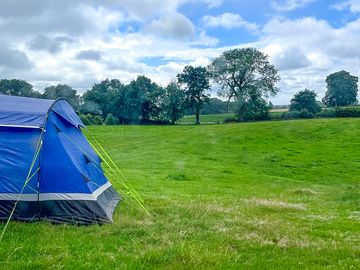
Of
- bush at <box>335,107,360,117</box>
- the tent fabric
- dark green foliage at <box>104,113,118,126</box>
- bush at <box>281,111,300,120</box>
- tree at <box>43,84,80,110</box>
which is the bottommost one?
dark green foliage at <box>104,113,118,126</box>

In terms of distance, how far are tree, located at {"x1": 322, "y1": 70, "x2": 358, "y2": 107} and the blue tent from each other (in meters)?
106

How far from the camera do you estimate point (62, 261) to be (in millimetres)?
8562

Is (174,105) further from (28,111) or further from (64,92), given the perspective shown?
(28,111)

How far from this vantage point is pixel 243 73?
96062 mm

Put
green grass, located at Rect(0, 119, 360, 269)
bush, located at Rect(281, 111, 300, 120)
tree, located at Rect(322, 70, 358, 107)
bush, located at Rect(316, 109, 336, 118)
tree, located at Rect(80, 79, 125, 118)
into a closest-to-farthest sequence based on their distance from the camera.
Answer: green grass, located at Rect(0, 119, 360, 269) → bush, located at Rect(316, 109, 336, 118) → bush, located at Rect(281, 111, 300, 120) → tree, located at Rect(80, 79, 125, 118) → tree, located at Rect(322, 70, 358, 107)

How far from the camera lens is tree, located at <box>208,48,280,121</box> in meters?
95.3

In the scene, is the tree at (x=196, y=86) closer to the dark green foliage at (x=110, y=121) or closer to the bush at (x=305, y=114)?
the dark green foliage at (x=110, y=121)

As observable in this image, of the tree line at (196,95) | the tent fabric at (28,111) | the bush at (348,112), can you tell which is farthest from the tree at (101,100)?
the tent fabric at (28,111)

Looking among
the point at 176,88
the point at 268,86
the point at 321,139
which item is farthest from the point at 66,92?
the point at 321,139

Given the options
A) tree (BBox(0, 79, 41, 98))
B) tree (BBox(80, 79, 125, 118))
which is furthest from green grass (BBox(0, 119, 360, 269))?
tree (BBox(0, 79, 41, 98))

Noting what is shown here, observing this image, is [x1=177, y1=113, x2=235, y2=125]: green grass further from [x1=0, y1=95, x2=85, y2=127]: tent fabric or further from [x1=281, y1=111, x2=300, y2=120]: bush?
[x1=0, y1=95, x2=85, y2=127]: tent fabric

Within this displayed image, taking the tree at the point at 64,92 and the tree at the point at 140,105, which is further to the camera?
the tree at the point at 64,92

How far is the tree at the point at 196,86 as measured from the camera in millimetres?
97188

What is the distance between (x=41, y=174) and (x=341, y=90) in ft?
354
